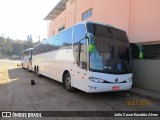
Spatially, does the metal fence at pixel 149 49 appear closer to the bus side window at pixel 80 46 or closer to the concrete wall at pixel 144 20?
the concrete wall at pixel 144 20

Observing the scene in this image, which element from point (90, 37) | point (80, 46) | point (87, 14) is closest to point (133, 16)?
point (80, 46)

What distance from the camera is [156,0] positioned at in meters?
10.4

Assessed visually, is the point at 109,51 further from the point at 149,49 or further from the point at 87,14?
the point at 87,14

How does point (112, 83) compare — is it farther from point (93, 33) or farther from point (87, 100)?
point (93, 33)

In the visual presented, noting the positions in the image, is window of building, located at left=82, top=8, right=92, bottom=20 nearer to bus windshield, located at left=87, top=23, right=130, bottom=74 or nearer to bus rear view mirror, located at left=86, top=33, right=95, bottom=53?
bus windshield, located at left=87, top=23, right=130, bottom=74

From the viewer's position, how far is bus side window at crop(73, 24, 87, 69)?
849cm

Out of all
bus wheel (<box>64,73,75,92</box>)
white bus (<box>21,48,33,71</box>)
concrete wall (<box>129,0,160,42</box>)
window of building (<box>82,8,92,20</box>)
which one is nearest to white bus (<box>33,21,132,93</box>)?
bus wheel (<box>64,73,75,92</box>)

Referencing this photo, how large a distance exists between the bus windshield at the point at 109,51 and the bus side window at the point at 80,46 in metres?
0.40

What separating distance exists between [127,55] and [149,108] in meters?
2.52

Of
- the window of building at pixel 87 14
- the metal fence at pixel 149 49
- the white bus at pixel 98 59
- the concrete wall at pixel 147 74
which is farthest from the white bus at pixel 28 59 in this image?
the metal fence at pixel 149 49

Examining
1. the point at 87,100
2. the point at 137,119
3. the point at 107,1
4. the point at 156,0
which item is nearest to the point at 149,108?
the point at 137,119

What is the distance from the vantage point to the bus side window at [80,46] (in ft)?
27.9

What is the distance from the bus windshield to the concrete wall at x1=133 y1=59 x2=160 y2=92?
78.3 inches

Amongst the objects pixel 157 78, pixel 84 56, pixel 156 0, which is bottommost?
pixel 157 78
